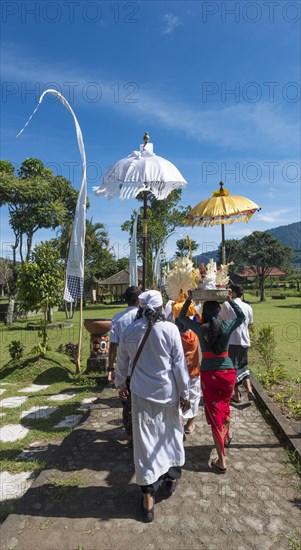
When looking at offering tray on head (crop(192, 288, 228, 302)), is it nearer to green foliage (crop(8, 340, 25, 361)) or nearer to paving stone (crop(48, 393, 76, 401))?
paving stone (crop(48, 393, 76, 401))

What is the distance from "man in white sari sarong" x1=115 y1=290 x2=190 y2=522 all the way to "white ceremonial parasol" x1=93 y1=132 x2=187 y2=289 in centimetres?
235

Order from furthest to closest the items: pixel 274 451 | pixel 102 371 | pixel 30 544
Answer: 1. pixel 102 371
2. pixel 274 451
3. pixel 30 544

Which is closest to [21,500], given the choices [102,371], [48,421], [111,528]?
[111,528]

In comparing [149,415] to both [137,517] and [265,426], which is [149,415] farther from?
[265,426]

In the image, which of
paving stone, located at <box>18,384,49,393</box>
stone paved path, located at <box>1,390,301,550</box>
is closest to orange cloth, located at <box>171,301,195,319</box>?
stone paved path, located at <box>1,390,301,550</box>

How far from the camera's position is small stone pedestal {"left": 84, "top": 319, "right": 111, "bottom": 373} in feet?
25.9

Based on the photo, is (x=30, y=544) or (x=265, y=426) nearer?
(x=30, y=544)

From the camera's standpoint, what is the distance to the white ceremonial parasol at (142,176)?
5.79m

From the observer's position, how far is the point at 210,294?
13.0ft

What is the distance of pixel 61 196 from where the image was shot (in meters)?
22.8

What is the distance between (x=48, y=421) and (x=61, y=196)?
62.0 feet

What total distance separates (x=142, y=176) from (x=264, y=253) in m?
39.7

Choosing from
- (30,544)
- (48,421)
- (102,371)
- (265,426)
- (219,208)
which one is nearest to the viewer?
(30,544)

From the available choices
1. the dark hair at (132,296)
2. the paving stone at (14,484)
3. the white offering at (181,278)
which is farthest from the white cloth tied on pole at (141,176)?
the paving stone at (14,484)
